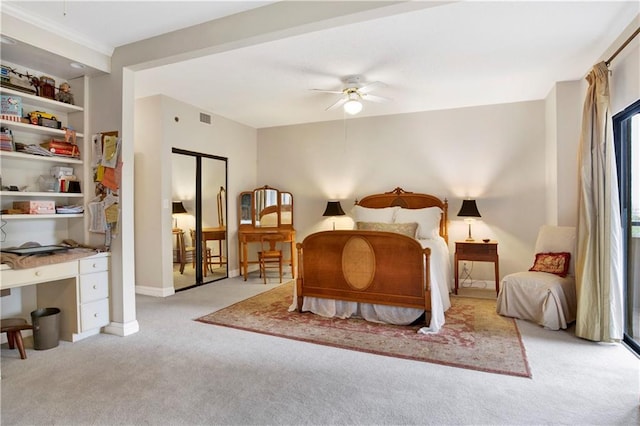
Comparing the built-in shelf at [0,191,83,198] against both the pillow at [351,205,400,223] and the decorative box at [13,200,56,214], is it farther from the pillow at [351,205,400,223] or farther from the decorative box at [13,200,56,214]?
the pillow at [351,205,400,223]

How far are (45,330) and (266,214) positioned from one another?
3823mm

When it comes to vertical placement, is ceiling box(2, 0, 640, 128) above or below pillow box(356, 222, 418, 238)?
above

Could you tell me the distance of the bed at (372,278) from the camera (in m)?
3.48

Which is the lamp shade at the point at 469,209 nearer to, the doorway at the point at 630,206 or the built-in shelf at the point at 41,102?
the doorway at the point at 630,206

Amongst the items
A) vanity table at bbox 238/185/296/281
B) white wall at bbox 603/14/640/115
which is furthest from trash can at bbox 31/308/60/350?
white wall at bbox 603/14/640/115

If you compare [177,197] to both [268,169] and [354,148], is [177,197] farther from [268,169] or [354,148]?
[354,148]

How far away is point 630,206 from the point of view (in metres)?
3.12

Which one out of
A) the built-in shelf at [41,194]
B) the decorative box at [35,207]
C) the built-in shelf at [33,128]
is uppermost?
the built-in shelf at [33,128]

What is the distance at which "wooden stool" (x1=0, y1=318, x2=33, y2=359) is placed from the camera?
2.80 metres

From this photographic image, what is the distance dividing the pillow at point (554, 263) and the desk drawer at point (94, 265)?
462cm

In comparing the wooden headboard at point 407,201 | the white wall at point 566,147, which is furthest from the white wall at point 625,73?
the wooden headboard at point 407,201

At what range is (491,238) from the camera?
17.3ft

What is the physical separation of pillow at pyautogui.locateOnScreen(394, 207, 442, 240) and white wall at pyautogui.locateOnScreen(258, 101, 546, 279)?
1.68 feet

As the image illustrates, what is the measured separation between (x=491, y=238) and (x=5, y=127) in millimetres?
5868
